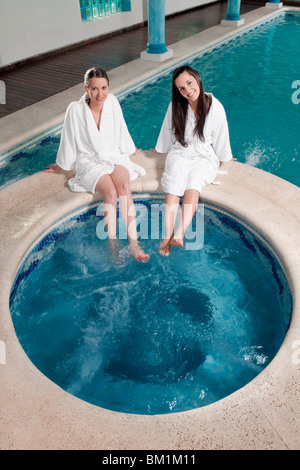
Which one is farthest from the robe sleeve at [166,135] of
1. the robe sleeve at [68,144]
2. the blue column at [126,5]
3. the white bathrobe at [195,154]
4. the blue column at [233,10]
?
the blue column at [233,10]

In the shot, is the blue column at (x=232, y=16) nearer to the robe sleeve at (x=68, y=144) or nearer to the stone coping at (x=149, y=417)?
the robe sleeve at (x=68, y=144)

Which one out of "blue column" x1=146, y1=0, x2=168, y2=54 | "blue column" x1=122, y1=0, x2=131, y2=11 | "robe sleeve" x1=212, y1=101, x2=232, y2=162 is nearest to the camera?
"robe sleeve" x1=212, y1=101, x2=232, y2=162

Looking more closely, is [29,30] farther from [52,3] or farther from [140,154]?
[140,154]

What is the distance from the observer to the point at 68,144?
311 centimetres

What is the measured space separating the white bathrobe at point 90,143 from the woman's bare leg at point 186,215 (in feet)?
2.02

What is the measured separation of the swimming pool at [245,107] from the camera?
4230mm

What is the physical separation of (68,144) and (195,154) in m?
1.05

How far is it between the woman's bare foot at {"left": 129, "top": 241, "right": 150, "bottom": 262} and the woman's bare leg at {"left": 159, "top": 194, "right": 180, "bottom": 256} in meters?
0.13

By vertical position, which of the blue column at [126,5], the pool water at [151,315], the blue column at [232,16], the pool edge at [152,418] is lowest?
the pool water at [151,315]

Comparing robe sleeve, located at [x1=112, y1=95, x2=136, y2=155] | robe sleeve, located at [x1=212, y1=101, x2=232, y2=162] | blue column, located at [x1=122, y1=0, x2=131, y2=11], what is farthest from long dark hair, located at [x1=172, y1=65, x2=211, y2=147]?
blue column, located at [x1=122, y1=0, x2=131, y2=11]

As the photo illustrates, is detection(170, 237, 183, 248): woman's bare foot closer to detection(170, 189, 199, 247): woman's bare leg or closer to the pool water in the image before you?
detection(170, 189, 199, 247): woman's bare leg

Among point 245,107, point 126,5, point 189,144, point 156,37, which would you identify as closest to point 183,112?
point 189,144

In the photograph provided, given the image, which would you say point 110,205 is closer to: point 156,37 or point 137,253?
point 137,253

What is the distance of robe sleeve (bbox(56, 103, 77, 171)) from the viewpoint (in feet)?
9.82
